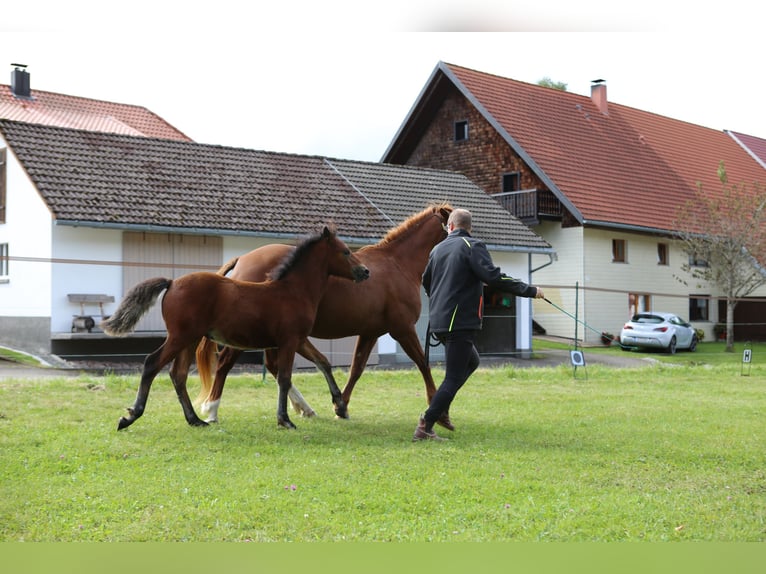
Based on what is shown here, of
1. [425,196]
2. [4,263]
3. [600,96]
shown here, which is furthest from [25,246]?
[600,96]

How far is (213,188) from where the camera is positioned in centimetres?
2195

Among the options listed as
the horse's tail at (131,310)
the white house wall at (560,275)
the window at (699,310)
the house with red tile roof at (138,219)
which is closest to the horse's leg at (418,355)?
the horse's tail at (131,310)

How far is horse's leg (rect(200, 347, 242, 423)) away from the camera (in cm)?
892

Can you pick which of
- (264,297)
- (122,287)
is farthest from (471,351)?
(122,287)

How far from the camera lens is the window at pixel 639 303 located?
32.1 metres

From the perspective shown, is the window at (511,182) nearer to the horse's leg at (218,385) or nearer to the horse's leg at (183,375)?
the horse's leg at (218,385)

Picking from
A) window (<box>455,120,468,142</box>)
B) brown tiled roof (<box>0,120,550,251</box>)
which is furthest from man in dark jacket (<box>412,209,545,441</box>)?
window (<box>455,120,468,142</box>)

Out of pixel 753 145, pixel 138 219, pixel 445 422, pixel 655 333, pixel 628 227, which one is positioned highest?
pixel 753 145

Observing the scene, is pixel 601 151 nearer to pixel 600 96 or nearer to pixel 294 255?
pixel 600 96

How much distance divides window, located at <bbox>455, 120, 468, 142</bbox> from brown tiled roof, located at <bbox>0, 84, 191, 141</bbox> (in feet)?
35.2

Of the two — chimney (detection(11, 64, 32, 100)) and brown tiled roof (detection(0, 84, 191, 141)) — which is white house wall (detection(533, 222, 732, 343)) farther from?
chimney (detection(11, 64, 32, 100))

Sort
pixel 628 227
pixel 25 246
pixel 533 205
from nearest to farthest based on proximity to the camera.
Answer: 1. pixel 25 246
2. pixel 533 205
3. pixel 628 227

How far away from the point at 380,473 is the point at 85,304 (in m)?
13.6

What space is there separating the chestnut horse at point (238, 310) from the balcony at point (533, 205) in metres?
22.2
